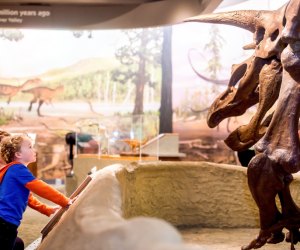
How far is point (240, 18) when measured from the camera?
3.66 m

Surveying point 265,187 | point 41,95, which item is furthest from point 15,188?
point 41,95

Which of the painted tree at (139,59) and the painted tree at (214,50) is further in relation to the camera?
the painted tree at (139,59)

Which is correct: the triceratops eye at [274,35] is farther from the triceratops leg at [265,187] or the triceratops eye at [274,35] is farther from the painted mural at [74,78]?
the painted mural at [74,78]

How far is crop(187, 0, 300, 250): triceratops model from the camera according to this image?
110 inches

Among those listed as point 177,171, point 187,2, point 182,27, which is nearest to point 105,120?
point 187,2

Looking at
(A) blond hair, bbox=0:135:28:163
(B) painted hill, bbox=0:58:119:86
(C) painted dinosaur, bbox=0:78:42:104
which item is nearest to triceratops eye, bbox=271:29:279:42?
(A) blond hair, bbox=0:135:28:163

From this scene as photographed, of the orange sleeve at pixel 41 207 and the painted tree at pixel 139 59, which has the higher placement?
the painted tree at pixel 139 59

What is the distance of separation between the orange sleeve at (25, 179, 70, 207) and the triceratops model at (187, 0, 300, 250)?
104cm

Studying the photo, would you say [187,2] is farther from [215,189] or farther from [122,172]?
[122,172]

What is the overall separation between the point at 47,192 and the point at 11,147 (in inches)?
15.2

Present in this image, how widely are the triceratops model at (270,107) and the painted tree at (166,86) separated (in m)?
6.69

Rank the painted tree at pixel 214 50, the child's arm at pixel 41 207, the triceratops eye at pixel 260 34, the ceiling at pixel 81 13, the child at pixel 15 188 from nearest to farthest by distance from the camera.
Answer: the child at pixel 15 188 < the child's arm at pixel 41 207 < the triceratops eye at pixel 260 34 < the ceiling at pixel 81 13 < the painted tree at pixel 214 50

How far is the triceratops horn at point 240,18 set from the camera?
3.54 metres

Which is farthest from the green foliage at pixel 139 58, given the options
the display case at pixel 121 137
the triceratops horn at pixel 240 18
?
the triceratops horn at pixel 240 18
